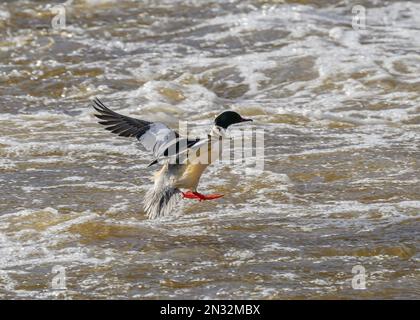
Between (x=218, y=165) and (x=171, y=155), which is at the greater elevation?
(x=171, y=155)

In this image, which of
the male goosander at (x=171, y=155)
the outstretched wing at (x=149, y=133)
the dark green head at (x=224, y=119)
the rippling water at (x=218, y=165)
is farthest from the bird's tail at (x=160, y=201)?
the dark green head at (x=224, y=119)

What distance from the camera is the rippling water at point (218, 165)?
6.57 meters

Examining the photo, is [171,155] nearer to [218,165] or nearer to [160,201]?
[160,201]

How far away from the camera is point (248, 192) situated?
8.24 m

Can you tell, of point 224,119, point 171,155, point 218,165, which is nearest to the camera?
point 171,155

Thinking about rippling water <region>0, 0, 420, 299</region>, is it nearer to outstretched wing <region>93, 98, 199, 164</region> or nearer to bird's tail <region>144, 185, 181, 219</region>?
bird's tail <region>144, 185, 181, 219</region>

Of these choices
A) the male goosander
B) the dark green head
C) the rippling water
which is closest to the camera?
the rippling water

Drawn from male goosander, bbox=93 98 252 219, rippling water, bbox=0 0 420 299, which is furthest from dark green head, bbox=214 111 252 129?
rippling water, bbox=0 0 420 299

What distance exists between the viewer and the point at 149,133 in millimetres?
7426

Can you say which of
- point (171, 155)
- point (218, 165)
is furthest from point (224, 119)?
point (218, 165)

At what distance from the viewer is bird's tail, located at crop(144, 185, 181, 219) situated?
732 centimetres

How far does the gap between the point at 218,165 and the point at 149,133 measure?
169cm

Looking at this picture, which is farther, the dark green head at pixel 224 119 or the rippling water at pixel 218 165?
the dark green head at pixel 224 119

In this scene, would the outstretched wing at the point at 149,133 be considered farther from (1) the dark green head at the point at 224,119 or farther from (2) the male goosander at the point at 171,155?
(1) the dark green head at the point at 224,119
